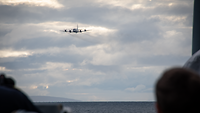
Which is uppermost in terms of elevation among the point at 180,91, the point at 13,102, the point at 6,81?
the point at 180,91

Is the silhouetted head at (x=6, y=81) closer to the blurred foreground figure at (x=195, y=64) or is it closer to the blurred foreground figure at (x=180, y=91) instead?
the blurred foreground figure at (x=180, y=91)

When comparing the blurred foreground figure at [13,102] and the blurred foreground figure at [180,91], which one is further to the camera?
the blurred foreground figure at [13,102]

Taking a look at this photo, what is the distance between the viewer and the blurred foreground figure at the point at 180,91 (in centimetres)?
139

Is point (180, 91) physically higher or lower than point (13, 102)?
higher

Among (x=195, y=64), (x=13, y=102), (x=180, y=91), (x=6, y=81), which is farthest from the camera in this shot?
(x=195, y=64)

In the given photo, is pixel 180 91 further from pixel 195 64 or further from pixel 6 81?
pixel 6 81

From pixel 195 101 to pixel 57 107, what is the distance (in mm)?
1884

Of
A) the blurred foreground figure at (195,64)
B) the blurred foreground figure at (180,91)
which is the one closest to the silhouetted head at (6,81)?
the blurred foreground figure at (180,91)

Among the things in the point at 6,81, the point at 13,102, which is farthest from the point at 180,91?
the point at 6,81

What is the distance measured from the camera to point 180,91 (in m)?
1.40

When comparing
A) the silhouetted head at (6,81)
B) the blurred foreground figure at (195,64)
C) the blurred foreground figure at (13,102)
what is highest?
the blurred foreground figure at (195,64)

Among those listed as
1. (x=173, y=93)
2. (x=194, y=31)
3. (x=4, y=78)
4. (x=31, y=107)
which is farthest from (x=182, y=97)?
(x=194, y=31)

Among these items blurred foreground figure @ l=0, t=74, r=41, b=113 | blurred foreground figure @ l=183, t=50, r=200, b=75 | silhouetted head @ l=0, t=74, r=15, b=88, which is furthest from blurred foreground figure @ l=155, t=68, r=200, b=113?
silhouetted head @ l=0, t=74, r=15, b=88

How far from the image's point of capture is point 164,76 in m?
1.47
